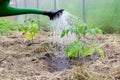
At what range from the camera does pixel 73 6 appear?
5879mm

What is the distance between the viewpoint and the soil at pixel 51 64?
2.61 metres

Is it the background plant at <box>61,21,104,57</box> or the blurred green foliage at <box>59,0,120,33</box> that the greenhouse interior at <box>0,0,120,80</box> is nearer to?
the background plant at <box>61,21,104,57</box>

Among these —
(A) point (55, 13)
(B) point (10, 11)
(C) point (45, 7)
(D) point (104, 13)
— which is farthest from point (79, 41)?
(C) point (45, 7)

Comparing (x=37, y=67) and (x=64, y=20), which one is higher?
(x=64, y=20)

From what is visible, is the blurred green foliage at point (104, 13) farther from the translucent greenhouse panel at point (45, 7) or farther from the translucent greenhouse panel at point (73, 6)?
the translucent greenhouse panel at point (45, 7)

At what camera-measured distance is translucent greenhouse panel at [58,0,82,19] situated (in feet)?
18.9

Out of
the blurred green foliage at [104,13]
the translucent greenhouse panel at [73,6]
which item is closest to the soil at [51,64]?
the blurred green foliage at [104,13]

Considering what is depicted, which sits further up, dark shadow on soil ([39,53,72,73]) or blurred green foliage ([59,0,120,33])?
blurred green foliage ([59,0,120,33])

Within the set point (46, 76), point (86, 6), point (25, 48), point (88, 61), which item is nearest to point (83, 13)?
point (86, 6)

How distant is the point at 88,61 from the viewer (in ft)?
10.4

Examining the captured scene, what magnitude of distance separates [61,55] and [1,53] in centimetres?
69

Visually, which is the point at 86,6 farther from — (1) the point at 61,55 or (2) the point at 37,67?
(2) the point at 37,67

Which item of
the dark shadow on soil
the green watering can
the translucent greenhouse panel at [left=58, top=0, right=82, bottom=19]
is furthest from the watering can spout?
the translucent greenhouse panel at [left=58, top=0, right=82, bottom=19]

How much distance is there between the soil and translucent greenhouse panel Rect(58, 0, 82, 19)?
1676 millimetres
